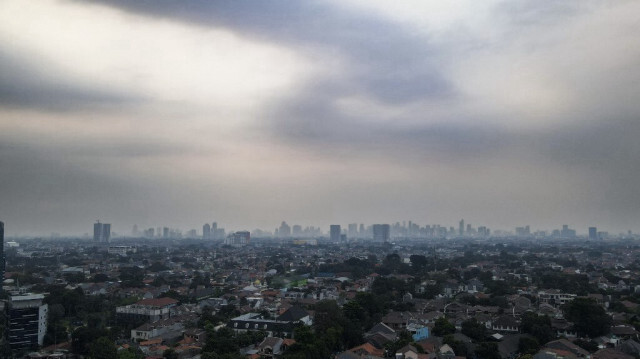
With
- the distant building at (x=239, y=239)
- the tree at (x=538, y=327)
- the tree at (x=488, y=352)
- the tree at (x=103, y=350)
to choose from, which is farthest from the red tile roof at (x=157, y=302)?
the distant building at (x=239, y=239)

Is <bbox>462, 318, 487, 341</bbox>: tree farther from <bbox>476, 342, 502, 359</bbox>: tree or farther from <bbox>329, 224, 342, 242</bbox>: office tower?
<bbox>329, 224, 342, 242</bbox>: office tower

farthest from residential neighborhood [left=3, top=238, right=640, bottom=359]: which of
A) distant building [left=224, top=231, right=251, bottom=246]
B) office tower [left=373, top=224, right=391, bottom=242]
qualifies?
office tower [left=373, top=224, right=391, bottom=242]

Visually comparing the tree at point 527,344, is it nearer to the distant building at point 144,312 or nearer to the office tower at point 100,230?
the distant building at point 144,312

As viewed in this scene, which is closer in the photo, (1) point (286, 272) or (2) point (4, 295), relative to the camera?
(2) point (4, 295)

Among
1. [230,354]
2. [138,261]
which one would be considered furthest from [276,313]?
[138,261]

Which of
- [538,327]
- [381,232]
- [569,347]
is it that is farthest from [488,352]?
[381,232]

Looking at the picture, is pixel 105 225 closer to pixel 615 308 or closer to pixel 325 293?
pixel 325 293
